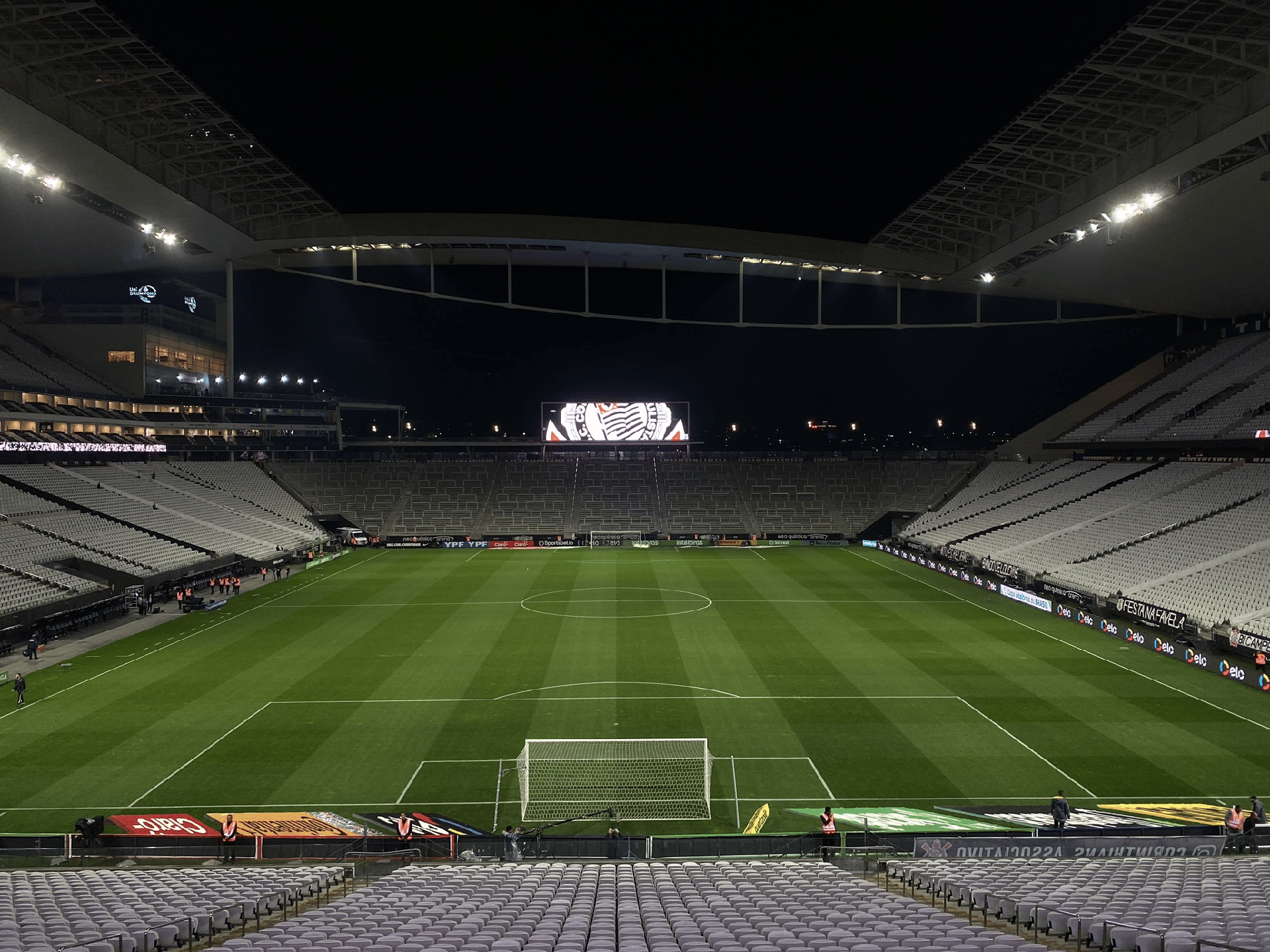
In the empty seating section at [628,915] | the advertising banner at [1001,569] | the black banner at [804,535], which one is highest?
the black banner at [804,535]

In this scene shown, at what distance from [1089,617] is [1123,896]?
2714 centimetres

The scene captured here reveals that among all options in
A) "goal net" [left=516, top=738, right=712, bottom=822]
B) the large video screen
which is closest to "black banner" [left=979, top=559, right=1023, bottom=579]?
the large video screen

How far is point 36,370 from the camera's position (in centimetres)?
5572

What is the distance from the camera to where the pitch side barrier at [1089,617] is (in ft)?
88.6

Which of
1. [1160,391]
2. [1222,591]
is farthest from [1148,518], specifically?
[1160,391]

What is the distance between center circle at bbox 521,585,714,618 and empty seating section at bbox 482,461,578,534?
24.5 metres

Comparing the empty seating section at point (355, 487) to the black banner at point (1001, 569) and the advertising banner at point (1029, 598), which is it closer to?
the black banner at point (1001, 569)

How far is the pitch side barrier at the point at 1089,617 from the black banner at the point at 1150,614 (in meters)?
0.24

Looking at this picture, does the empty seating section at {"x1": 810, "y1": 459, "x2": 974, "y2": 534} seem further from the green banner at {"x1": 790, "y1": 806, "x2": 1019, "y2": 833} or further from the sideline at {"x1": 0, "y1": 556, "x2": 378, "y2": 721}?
the green banner at {"x1": 790, "y1": 806, "x2": 1019, "y2": 833}

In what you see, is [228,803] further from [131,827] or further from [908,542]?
[908,542]

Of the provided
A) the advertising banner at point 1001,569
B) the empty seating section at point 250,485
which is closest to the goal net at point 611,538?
the empty seating section at point 250,485

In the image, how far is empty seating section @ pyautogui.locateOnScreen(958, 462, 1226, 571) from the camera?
46.2 metres

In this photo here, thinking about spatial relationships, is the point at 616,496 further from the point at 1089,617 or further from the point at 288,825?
the point at 288,825

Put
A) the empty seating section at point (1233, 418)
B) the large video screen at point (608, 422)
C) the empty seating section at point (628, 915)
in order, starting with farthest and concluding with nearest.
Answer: the large video screen at point (608, 422) → the empty seating section at point (1233, 418) → the empty seating section at point (628, 915)
